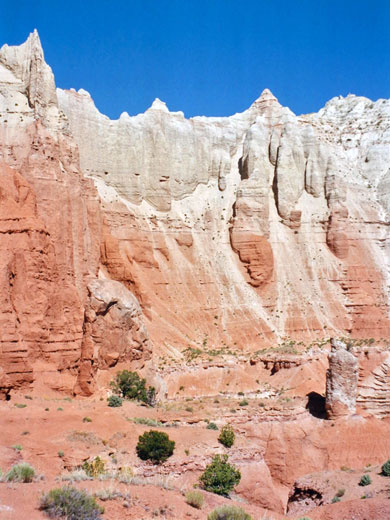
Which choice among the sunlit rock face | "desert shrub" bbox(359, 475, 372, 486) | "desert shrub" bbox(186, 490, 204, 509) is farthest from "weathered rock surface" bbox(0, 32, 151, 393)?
"desert shrub" bbox(186, 490, 204, 509)

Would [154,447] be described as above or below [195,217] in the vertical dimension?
below

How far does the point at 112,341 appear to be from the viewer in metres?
34.2

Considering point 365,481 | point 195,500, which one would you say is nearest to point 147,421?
point 365,481

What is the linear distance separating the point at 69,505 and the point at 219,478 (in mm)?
10226

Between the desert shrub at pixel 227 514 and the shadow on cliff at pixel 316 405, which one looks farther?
the shadow on cliff at pixel 316 405

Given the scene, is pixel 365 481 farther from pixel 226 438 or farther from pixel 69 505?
pixel 69 505

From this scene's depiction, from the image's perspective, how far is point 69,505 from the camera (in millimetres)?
10812

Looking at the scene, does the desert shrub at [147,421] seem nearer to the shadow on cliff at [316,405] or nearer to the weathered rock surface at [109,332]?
the weathered rock surface at [109,332]

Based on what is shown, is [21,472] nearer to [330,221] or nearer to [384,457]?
[384,457]

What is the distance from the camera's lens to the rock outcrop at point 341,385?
99.8 ft

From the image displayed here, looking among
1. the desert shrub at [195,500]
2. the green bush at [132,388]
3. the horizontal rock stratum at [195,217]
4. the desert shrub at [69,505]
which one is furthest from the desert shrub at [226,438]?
the desert shrub at [69,505]

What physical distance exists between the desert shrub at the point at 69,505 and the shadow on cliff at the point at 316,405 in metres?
21.7

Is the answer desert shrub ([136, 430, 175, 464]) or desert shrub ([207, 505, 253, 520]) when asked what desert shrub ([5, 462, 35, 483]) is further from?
desert shrub ([136, 430, 175, 464])

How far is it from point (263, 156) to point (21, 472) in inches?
1931
